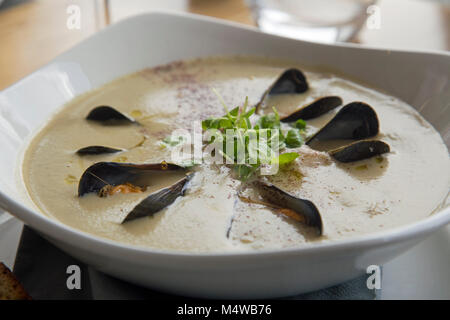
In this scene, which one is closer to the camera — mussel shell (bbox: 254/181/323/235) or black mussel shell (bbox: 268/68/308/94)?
mussel shell (bbox: 254/181/323/235)

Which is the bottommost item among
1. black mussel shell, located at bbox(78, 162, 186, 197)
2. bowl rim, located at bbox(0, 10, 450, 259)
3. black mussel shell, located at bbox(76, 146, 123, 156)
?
black mussel shell, located at bbox(76, 146, 123, 156)

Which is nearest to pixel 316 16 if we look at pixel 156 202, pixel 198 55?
pixel 198 55

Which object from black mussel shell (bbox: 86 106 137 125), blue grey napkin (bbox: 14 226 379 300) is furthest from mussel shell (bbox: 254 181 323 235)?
black mussel shell (bbox: 86 106 137 125)

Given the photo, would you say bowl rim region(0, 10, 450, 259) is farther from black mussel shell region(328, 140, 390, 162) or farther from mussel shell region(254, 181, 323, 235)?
black mussel shell region(328, 140, 390, 162)

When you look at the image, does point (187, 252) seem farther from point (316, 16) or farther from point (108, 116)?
point (316, 16)

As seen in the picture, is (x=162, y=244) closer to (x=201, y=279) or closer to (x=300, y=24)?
(x=201, y=279)

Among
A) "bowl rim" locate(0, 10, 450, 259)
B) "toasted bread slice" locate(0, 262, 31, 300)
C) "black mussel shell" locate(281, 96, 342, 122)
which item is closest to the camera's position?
"bowl rim" locate(0, 10, 450, 259)
